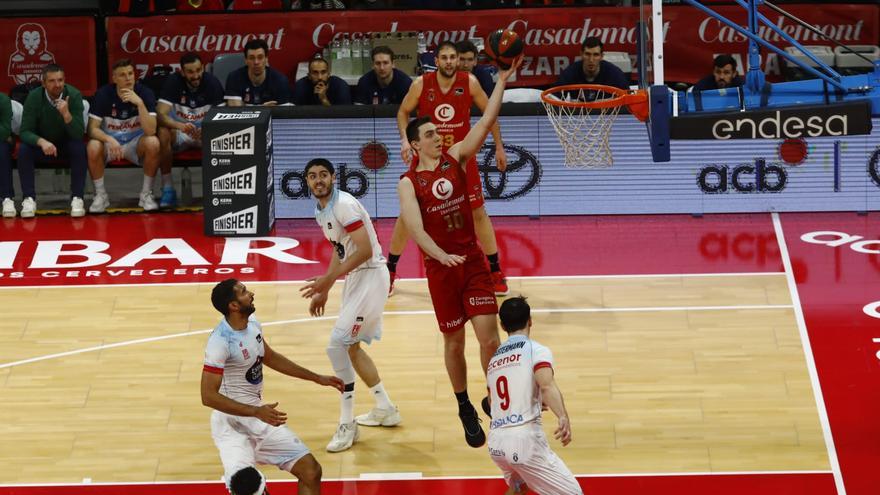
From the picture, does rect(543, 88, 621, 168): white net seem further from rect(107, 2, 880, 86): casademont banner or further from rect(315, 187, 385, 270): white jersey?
rect(107, 2, 880, 86): casademont banner

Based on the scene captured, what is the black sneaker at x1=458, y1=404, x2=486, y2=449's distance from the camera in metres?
9.48

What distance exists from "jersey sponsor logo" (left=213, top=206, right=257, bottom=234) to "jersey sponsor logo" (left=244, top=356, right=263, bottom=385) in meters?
6.39

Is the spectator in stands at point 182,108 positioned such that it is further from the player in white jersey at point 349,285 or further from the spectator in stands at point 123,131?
the player in white jersey at point 349,285

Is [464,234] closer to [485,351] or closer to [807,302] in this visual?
[485,351]

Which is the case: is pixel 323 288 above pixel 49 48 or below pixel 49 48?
below

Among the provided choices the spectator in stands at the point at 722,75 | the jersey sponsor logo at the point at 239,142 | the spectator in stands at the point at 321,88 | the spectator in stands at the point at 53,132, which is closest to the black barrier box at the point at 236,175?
the jersey sponsor logo at the point at 239,142

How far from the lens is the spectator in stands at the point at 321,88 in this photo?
15.9m

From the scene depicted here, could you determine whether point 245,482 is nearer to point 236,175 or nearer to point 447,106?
point 447,106

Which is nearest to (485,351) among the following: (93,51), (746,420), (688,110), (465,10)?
(746,420)

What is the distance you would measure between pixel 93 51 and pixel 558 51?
585 cm

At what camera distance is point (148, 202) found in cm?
1608

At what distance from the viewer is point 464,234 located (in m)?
9.59

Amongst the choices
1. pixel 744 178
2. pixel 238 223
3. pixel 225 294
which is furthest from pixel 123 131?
pixel 225 294

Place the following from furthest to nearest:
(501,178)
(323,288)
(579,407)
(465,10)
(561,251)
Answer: (465,10)
(501,178)
(561,251)
(579,407)
(323,288)
